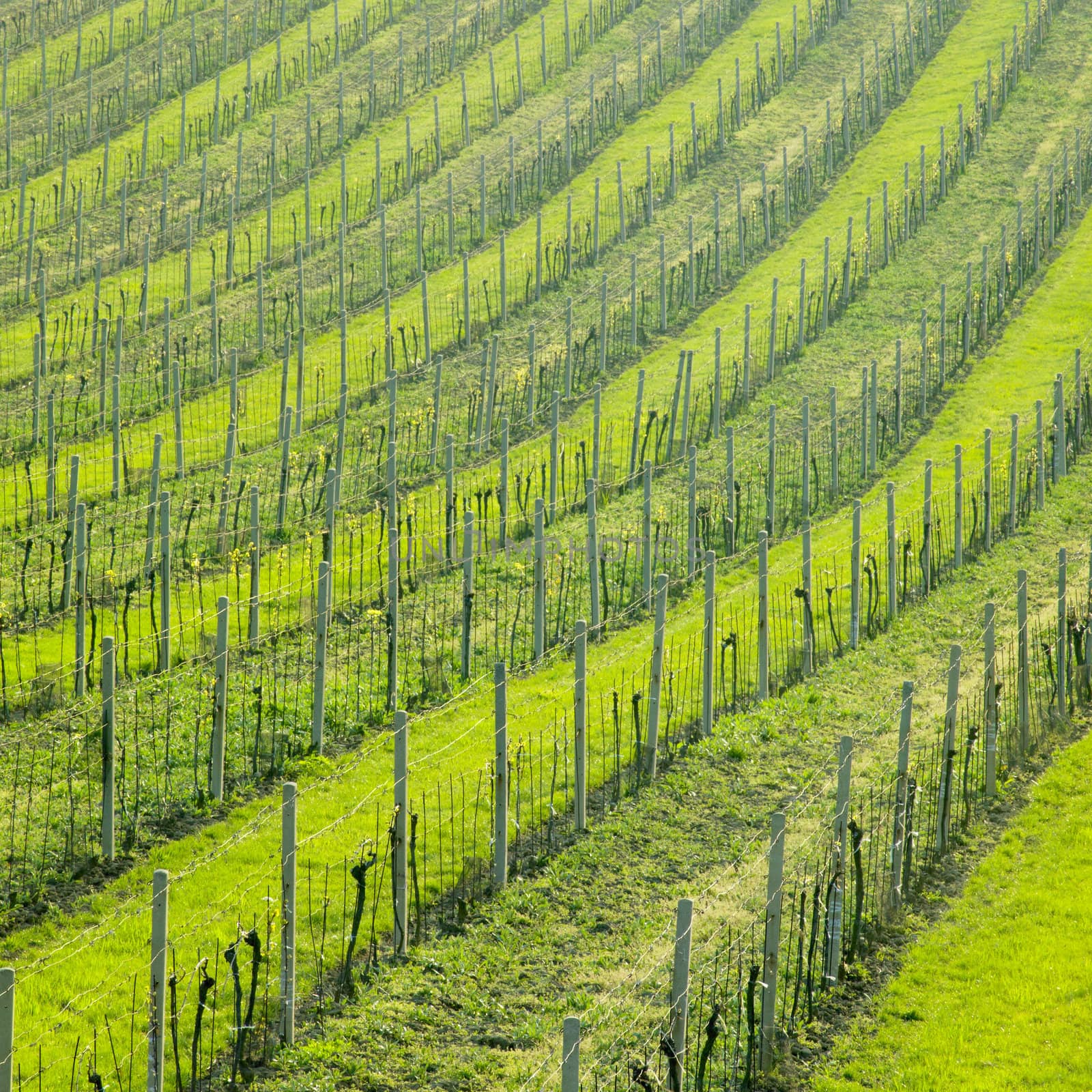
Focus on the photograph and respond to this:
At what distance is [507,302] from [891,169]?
12.3 meters

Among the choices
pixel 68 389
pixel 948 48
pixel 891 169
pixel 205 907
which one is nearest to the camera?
pixel 205 907

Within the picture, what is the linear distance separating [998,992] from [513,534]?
1094 centimetres

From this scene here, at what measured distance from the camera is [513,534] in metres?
20.0

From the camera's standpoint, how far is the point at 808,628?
16.3 meters

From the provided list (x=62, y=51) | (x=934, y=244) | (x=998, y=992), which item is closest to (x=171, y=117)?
(x=62, y=51)

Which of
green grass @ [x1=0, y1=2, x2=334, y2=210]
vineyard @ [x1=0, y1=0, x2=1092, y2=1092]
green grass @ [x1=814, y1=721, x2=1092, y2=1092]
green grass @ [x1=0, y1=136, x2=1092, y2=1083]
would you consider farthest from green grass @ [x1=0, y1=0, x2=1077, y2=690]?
green grass @ [x1=0, y1=2, x2=334, y2=210]

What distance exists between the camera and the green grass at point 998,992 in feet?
30.7

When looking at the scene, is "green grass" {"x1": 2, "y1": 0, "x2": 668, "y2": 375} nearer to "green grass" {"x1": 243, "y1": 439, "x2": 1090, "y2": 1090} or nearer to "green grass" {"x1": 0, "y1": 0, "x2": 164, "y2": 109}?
"green grass" {"x1": 0, "y1": 0, "x2": 164, "y2": 109}

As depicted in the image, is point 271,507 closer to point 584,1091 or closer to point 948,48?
point 584,1091

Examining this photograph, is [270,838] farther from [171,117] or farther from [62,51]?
[62,51]

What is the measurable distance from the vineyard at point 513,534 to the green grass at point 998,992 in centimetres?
33

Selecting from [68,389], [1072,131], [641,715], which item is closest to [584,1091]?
[641,715]

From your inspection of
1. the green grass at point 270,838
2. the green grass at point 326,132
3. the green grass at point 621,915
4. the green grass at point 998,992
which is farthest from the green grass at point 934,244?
the green grass at point 326,132

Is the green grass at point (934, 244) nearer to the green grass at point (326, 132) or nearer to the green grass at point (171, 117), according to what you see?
the green grass at point (326, 132)
